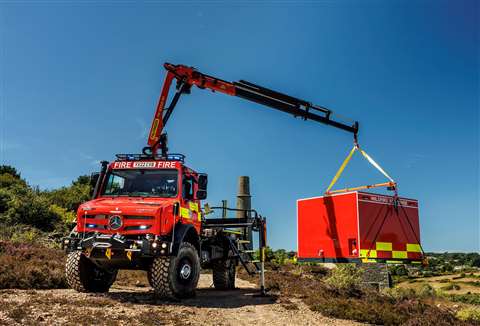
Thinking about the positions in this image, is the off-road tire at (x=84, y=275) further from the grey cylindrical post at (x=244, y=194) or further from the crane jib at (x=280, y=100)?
the grey cylindrical post at (x=244, y=194)

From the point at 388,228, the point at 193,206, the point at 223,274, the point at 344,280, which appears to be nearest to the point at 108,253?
the point at 193,206

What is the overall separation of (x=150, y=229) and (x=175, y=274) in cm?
106

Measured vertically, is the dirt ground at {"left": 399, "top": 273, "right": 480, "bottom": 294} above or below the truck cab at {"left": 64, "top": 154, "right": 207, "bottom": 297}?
below

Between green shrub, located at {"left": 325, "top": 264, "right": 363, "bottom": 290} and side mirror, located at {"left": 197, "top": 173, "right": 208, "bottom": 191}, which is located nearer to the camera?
side mirror, located at {"left": 197, "top": 173, "right": 208, "bottom": 191}

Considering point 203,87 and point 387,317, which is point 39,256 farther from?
→ point 387,317

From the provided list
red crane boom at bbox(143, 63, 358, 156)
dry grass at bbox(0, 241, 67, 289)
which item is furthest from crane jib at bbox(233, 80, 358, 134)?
dry grass at bbox(0, 241, 67, 289)

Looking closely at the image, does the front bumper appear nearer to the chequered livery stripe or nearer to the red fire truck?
the red fire truck

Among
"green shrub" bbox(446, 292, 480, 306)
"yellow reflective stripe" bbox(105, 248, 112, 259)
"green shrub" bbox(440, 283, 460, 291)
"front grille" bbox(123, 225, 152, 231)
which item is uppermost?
"front grille" bbox(123, 225, 152, 231)

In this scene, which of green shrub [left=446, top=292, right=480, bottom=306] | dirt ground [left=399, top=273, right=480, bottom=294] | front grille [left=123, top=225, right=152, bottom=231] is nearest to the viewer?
front grille [left=123, top=225, right=152, bottom=231]

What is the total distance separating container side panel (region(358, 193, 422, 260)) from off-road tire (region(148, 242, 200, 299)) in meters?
7.39

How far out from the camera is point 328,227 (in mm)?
15758

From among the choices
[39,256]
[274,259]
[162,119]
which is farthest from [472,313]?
[274,259]

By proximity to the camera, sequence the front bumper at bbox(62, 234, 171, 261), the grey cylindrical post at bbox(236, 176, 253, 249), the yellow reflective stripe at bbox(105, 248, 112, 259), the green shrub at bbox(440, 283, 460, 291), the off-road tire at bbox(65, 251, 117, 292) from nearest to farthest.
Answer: the front bumper at bbox(62, 234, 171, 261) < the yellow reflective stripe at bbox(105, 248, 112, 259) < the off-road tire at bbox(65, 251, 117, 292) < the green shrub at bbox(440, 283, 460, 291) < the grey cylindrical post at bbox(236, 176, 253, 249)

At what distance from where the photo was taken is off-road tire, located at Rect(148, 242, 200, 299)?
27.5 feet
